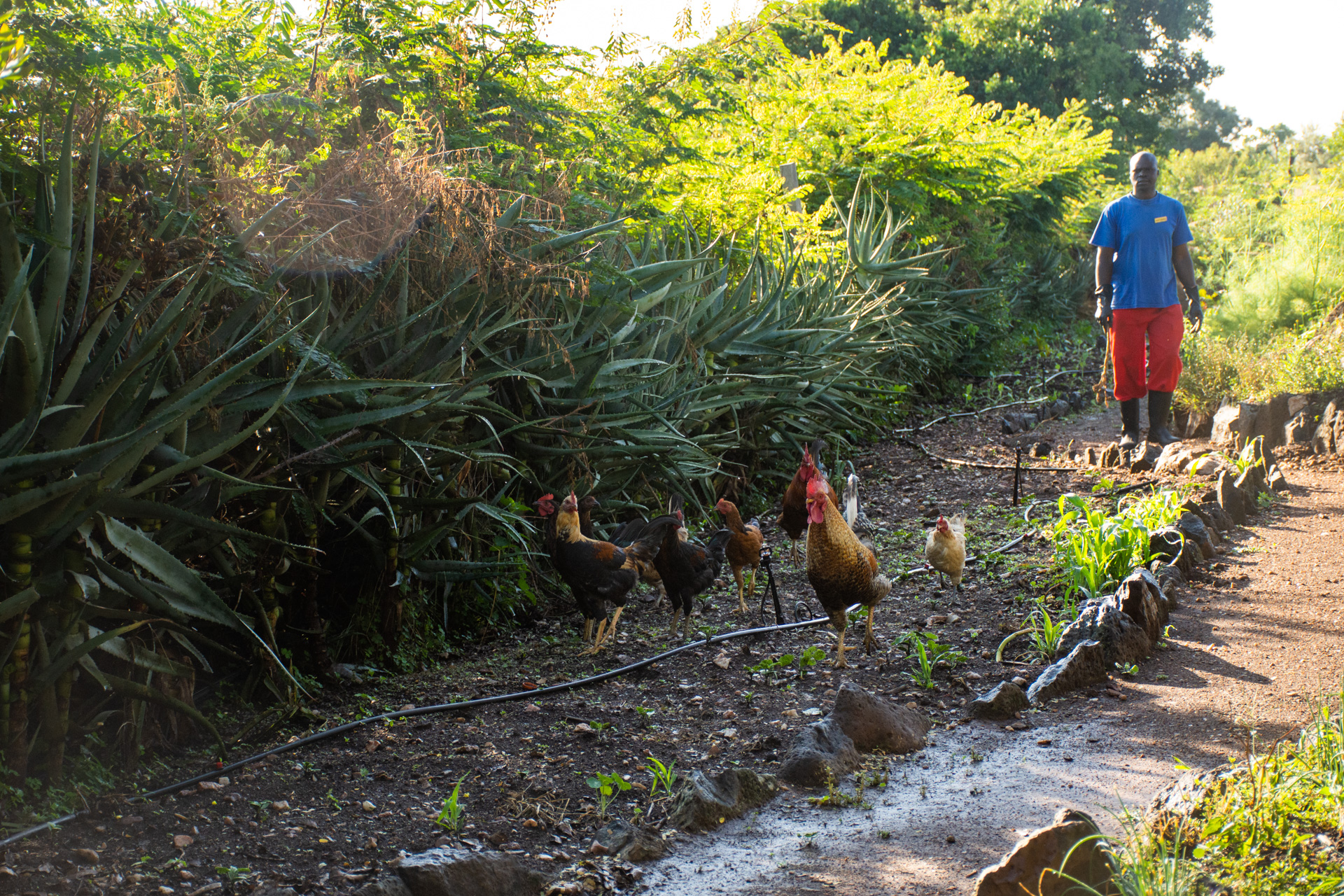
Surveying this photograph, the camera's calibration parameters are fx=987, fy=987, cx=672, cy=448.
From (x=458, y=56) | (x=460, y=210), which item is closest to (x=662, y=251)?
(x=458, y=56)

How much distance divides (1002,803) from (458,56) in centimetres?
489

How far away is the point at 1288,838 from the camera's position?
7.57 ft

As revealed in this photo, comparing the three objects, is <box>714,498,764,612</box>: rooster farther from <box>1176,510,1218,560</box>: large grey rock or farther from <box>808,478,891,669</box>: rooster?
<box>1176,510,1218,560</box>: large grey rock

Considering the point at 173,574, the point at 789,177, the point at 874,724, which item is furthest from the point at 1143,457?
the point at 173,574

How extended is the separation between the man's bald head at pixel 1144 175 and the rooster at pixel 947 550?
14.1ft

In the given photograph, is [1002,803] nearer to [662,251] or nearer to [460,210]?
[460,210]

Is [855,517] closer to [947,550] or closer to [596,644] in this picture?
[947,550]

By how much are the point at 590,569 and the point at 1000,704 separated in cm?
176

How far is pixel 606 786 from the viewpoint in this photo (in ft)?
10.0

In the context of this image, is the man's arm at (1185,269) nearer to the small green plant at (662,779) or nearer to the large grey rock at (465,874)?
the small green plant at (662,779)

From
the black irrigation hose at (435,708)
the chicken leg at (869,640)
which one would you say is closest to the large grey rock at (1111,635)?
the chicken leg at (869,640)

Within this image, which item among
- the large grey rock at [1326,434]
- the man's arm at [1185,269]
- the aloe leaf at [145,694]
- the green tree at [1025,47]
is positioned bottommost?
the aloe leaf at [145,694]

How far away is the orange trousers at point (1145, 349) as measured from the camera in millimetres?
8016

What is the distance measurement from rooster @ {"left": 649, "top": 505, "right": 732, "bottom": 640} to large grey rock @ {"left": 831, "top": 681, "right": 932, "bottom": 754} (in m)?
1.25
